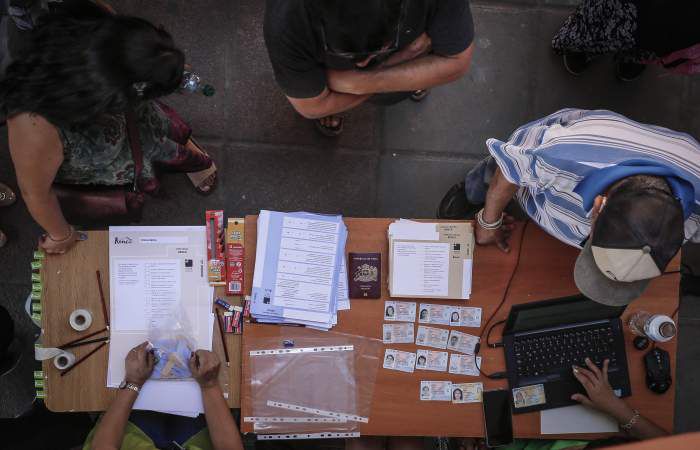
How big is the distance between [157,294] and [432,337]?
99 centimetres

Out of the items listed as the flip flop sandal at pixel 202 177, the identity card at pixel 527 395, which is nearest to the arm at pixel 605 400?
the identity card at pixel 527 395

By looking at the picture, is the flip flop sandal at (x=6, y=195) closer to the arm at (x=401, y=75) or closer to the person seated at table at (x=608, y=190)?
the arm at (x=401, y=75)

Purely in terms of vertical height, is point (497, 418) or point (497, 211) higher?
point (497, 211)

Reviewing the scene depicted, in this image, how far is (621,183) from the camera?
4.35 ft

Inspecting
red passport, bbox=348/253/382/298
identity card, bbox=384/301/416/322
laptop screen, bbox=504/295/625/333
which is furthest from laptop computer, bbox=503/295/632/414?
red passport, bbox=348/253/382/298

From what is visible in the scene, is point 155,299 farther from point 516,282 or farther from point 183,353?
point 516,282

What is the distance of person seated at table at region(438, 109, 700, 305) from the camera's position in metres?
1.29

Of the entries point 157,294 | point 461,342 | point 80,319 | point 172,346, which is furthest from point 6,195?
point 461,342

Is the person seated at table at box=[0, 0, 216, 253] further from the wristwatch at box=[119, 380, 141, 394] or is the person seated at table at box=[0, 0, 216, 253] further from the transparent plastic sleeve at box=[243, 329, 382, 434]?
the transparent plastic sleeve at box=[243, 329, 382, 434]

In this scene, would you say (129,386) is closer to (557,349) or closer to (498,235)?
(498,235)

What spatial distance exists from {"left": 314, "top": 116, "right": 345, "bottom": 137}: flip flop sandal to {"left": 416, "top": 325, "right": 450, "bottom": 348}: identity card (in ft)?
3.63

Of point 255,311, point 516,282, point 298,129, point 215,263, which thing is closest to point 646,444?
point 516,282

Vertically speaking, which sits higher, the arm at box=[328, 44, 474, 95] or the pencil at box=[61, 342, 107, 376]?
the arm at box=[328, 44, 474, 95]

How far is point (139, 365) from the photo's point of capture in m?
1.84
